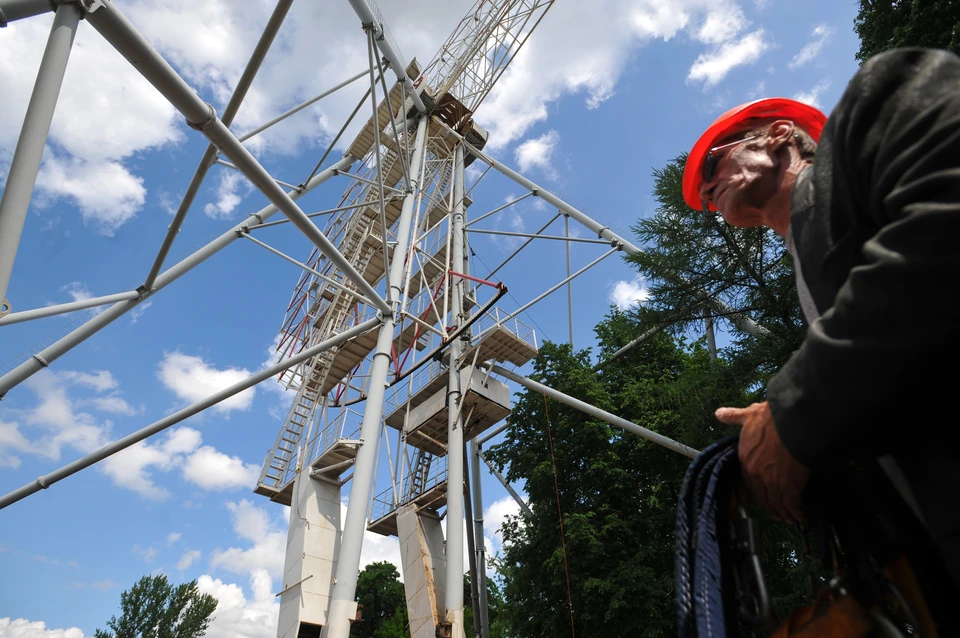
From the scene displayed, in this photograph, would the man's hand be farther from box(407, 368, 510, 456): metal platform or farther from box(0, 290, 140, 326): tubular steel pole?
box(407, 368, 510, 456): metal platform

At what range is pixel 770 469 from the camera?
3.90 feet

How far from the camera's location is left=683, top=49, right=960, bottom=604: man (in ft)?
3.05

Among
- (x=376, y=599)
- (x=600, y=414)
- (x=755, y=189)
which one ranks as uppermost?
(x=376, y=599)

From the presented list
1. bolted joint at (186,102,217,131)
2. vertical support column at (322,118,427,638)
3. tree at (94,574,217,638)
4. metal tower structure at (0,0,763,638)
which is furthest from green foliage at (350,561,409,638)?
bolted joint at (186,102,217,131)

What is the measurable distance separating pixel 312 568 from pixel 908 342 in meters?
16.3

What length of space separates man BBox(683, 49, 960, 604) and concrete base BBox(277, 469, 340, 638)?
1578cm

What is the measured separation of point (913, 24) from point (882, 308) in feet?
34.2

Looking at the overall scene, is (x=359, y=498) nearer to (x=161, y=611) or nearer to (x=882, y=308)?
(x=882, y=308)

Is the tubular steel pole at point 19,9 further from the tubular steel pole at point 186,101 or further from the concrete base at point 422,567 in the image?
the concrete base at point 422,567

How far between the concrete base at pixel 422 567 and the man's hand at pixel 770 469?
12.0 metres

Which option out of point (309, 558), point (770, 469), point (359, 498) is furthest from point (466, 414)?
point (770, 469)

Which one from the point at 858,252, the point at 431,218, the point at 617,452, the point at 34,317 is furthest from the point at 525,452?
the point at 858,252

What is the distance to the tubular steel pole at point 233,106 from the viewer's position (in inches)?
206

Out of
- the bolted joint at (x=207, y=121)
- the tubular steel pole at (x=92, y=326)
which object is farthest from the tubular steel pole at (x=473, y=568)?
the bolted joint at (x=207, y=121)
